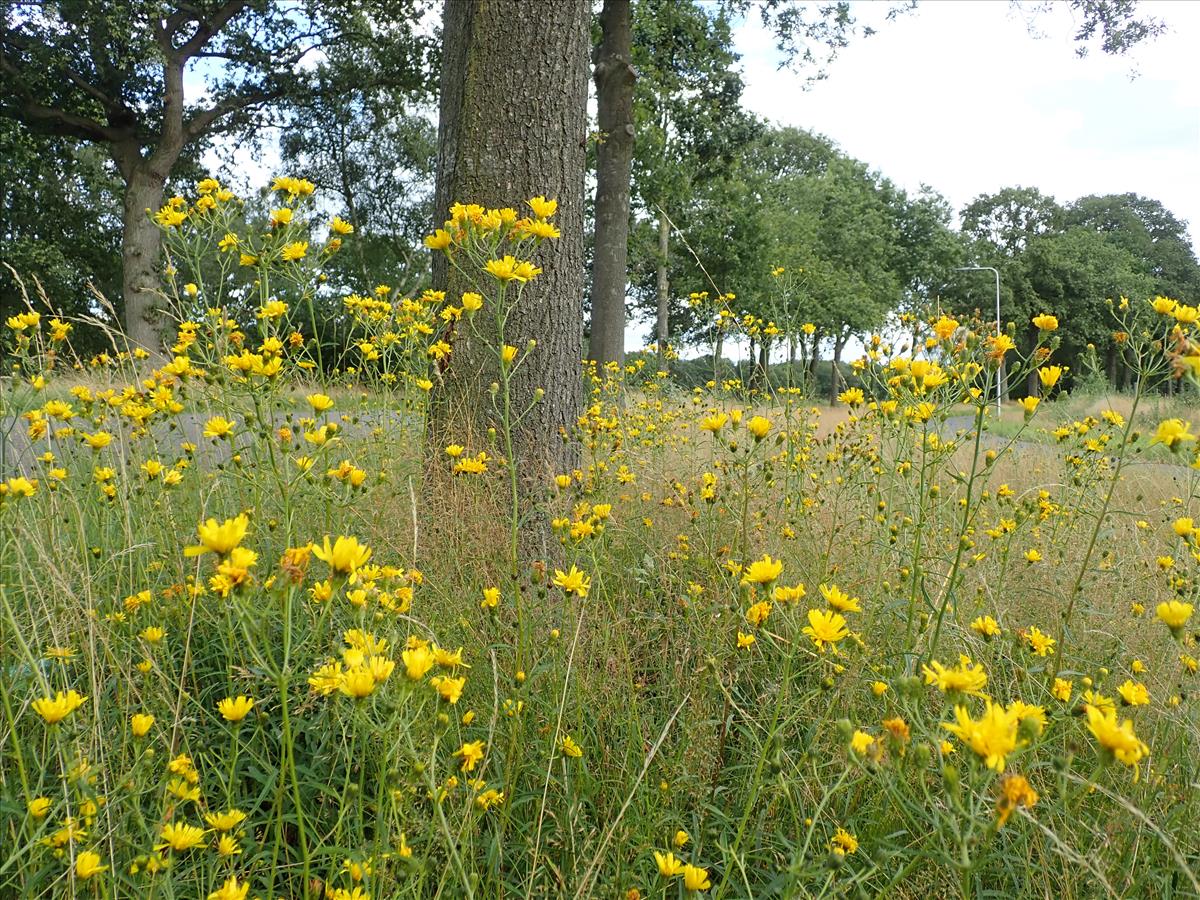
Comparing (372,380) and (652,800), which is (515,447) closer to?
(372,380)

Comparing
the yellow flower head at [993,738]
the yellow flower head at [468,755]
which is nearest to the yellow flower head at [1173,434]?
the yellow flower head at [993,738]

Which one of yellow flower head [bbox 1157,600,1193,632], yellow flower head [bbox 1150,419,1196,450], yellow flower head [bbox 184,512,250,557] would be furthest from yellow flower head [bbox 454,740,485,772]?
yellow flower head [bbox 1150,419,1196,450]

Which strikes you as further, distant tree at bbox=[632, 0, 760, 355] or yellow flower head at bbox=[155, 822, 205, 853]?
distant tree at bbox=[632, 0, 760, 355]

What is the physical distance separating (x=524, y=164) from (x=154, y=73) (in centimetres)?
1382

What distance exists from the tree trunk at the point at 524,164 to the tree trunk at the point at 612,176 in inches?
177

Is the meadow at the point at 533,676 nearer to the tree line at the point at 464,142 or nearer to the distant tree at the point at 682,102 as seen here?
the tree line at the point at 464,142

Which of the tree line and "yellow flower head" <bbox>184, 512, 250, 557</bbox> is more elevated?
the tree line

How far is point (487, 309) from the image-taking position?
290 centimetres

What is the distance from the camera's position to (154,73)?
43.1 ft

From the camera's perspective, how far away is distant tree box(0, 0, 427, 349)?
11.9 metres

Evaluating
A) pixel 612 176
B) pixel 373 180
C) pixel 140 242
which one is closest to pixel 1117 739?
pixel 612 176

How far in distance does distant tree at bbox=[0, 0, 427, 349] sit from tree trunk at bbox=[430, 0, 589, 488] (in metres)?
10.9

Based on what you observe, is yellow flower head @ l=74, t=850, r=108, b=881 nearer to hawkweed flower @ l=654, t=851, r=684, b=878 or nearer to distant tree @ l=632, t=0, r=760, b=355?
hawkweed flower @ l=654, t=851, r=684, b=878

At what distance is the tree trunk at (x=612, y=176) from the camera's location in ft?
25.0
